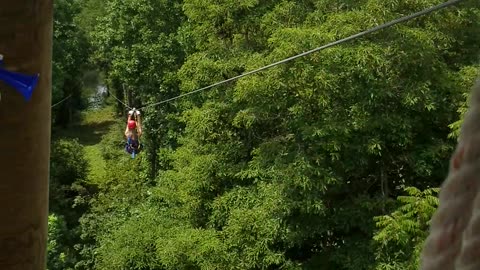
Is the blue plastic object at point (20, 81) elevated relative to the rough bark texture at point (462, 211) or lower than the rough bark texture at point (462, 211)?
elevated

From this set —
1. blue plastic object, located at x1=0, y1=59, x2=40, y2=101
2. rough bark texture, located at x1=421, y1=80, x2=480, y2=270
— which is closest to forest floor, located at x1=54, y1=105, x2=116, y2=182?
blue plastic object, located at x1=0, y1=59, x2=40, y2=101

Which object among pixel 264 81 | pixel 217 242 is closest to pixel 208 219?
pixel 217 242

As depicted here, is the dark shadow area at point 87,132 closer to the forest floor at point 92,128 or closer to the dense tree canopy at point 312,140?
the forest floor at point 92,128

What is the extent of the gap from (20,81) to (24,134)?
14 cm

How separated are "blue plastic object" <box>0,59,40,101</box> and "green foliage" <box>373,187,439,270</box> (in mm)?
4982

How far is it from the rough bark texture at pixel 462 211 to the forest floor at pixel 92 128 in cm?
2316

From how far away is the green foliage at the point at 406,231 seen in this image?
635 cm

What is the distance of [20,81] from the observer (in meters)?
1.54

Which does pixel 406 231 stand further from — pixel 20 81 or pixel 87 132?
pixel 87 132

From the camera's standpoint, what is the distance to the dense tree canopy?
24.9ft

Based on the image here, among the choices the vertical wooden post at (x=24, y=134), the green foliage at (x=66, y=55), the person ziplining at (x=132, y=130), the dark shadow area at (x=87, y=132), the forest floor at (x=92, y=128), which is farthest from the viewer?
the dark shadow area at (x=87, y=132)

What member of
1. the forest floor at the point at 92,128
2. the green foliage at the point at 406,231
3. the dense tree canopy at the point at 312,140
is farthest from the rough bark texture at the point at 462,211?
the forest floor at the point at 92,128

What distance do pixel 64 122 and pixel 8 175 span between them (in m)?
26.1

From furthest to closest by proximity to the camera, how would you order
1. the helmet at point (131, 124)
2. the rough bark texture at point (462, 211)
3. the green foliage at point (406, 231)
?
1. the helmet at point (131, 124)
2. the green foliage at point (406, 231)
3. the rough bark texture at point (462, 211)
